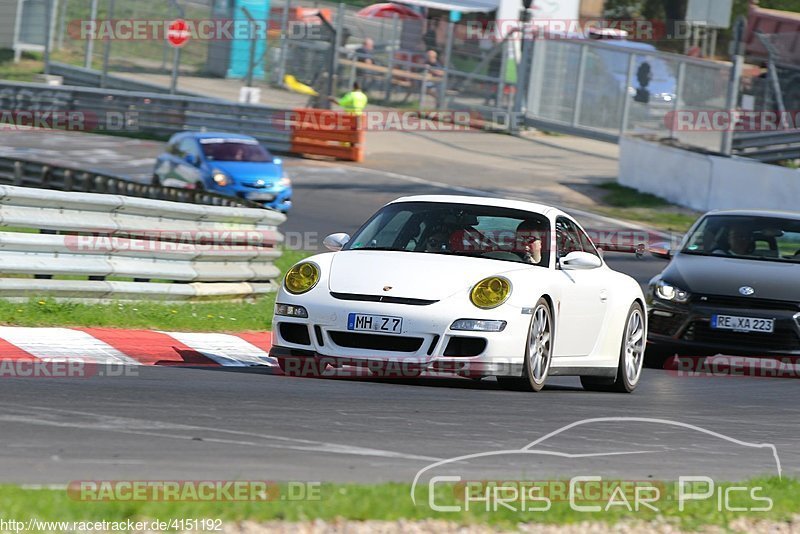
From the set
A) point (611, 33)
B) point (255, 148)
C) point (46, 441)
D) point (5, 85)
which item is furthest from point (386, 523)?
point (611, 33)

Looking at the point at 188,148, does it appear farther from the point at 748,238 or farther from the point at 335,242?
the point at 335,242

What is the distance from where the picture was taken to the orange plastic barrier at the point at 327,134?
33688 mm

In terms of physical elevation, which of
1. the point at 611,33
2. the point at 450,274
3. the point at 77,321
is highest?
the point at 611,33

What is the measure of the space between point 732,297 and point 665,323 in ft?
1.95

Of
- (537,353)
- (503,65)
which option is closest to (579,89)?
(503,65)

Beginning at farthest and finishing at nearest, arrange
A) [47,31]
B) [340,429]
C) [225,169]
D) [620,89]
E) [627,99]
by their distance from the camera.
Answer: [47,31], [620,89], [627,99], [225,169], [340,429]

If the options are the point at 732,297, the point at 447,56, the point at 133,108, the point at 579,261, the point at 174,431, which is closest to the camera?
the point at 174,431

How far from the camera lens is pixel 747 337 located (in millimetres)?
11898

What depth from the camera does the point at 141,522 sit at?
4.79 m

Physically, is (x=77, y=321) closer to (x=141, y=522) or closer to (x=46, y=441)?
(x=46, y=441)

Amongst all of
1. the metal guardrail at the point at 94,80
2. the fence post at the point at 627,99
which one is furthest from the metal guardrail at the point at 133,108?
the fence post at the point at 627,99

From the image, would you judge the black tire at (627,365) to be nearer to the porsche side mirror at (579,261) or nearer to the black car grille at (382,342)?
the porsche side mirror at (579,261)

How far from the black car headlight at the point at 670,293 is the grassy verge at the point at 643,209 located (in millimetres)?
14120

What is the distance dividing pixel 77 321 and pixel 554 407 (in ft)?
13.6
